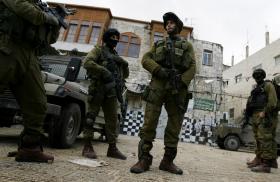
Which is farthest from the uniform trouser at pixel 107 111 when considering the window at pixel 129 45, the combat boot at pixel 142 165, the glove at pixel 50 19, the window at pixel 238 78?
the window at pixel 238 78

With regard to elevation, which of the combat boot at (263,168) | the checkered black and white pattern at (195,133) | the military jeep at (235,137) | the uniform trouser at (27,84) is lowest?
the combat boot at (263,168)

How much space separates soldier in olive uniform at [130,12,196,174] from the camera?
3408mm

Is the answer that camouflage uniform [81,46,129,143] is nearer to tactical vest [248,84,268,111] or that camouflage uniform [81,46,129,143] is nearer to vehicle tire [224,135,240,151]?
tactical vest [248,84,268,111]

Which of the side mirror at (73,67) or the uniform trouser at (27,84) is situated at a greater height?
the side mirror at (73,67)

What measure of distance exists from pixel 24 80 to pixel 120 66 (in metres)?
1.83

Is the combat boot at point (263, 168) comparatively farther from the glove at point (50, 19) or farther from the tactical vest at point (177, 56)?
the glove at point (50, 19)

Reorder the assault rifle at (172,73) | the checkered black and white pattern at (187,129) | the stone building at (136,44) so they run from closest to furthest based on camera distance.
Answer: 1. the assault rifle at (172,73)
2. the checkered black and white pattern at (187,129)
3. the stone building at (136,44)

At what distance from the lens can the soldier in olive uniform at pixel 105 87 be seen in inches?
159

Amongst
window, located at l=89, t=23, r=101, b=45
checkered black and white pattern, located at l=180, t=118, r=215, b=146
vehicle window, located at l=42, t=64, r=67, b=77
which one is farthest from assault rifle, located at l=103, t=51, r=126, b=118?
window, located at l=89, t=23, r=101, b=45

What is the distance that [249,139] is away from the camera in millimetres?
11812

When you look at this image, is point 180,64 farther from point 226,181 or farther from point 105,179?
point 105,179

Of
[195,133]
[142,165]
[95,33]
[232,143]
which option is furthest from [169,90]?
[95,33]

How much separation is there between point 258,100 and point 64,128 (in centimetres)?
319

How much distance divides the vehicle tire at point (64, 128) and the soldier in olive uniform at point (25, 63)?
1.26 m
